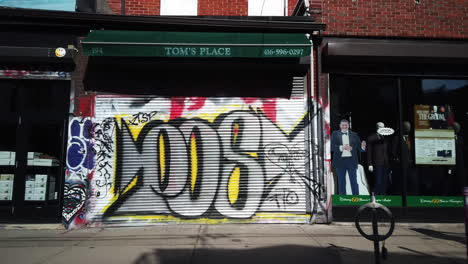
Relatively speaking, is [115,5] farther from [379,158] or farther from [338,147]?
[379,158]

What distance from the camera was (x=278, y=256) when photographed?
16.3ft

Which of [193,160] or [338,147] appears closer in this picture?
[193,160]

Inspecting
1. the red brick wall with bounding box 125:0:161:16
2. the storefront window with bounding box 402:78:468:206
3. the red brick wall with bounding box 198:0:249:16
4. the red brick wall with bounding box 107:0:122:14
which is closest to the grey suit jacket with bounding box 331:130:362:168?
the storefront window with bounding box 402:78:468:206

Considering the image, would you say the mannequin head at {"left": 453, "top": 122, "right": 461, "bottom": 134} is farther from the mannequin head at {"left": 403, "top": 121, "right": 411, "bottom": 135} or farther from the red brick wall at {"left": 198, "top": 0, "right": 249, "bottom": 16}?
the red brick wall at {"left": 198, "top": 0, "right": 249, "bottom": 16}

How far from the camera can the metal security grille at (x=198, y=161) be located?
721cm

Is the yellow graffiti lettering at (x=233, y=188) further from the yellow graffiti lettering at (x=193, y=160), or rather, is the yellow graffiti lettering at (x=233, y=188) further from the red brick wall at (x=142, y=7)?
the red brick wall at (x=142, y=7)

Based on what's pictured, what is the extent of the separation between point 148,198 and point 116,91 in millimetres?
2583

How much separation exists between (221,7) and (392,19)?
A: 4.39 m

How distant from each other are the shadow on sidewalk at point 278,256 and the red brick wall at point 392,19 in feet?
16.3

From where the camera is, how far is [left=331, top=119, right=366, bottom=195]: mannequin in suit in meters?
7.62

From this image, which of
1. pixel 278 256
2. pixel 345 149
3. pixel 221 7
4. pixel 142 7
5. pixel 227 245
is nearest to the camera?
pixel 278 256

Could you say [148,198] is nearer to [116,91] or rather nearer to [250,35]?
Result: [116,91]

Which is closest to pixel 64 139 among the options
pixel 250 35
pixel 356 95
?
pixel 250 35

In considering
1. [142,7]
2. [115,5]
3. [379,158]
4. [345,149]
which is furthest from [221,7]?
[379,158]
